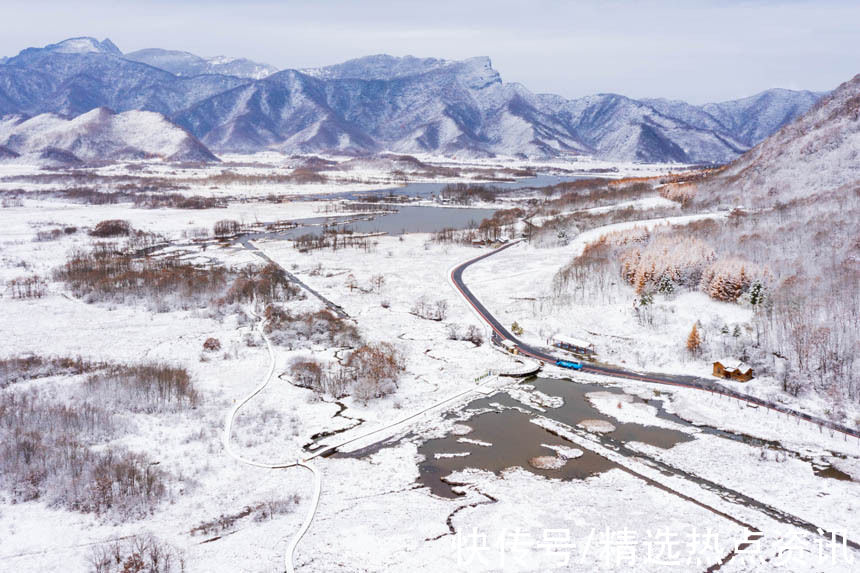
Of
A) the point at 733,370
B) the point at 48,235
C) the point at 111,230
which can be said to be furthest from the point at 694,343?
the point at 48,235

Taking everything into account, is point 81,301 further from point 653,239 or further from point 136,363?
point 653,239

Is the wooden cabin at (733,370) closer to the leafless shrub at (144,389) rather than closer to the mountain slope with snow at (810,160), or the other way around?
the leafless shrub at (144,389)

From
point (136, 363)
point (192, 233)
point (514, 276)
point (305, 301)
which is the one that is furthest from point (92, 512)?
point (192, 233)

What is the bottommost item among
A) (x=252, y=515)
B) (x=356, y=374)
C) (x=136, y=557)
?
(x=252, y=515)

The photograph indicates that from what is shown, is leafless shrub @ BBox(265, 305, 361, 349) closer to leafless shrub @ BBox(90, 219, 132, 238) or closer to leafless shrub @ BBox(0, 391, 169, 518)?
leafless shrub @ BBox(0, 391, 169, 518)

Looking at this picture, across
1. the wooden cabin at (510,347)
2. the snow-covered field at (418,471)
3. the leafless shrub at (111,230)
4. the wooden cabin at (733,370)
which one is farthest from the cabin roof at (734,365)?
the leafless shrub at (111,230)

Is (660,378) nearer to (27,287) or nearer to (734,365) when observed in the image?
(734,365)

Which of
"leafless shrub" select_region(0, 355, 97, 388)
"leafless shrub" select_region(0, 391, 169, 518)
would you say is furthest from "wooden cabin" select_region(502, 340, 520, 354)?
"leafless shrub" select_region(0, 355, 97, 388)
